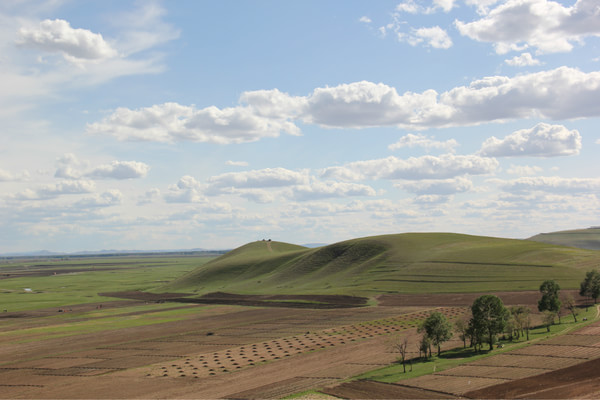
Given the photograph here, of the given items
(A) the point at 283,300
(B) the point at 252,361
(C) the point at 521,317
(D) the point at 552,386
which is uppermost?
(C) the point at 521,317

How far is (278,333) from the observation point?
95.4m

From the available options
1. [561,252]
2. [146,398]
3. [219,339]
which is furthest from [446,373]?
[561,252]

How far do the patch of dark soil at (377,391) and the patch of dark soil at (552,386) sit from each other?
3877 mm

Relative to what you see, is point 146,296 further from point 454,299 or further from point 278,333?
point 454,299

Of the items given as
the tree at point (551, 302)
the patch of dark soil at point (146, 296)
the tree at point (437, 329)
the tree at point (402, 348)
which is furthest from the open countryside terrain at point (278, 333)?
the tree at point (551, 302)

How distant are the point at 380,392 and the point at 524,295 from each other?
3491 inches

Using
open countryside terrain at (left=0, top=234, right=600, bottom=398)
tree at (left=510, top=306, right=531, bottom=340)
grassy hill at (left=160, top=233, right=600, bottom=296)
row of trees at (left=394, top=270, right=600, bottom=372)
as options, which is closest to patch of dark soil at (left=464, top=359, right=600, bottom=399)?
open countryside terrain at (left=0, top=234, right=600, bottom=398)

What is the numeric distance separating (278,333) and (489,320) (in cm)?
4075

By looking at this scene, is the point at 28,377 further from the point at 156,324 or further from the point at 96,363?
the point at 156,324

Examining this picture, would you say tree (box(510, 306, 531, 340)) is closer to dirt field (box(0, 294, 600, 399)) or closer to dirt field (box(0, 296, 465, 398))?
dirt field (box(0, 294, 600, 399))

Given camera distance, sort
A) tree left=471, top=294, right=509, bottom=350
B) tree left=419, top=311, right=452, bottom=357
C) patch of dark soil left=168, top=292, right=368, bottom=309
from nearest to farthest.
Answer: tree left=419, top=311, right=452, bottom=357, tree left=471, top=294, right=509, bottom=350, patch of dark soil left=168, top=292, right=368, bottom=309

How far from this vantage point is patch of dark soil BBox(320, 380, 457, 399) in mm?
48459

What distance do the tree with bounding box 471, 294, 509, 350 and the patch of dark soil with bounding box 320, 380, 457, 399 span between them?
2193cm

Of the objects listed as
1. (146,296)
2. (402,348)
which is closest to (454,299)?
(402,348)
